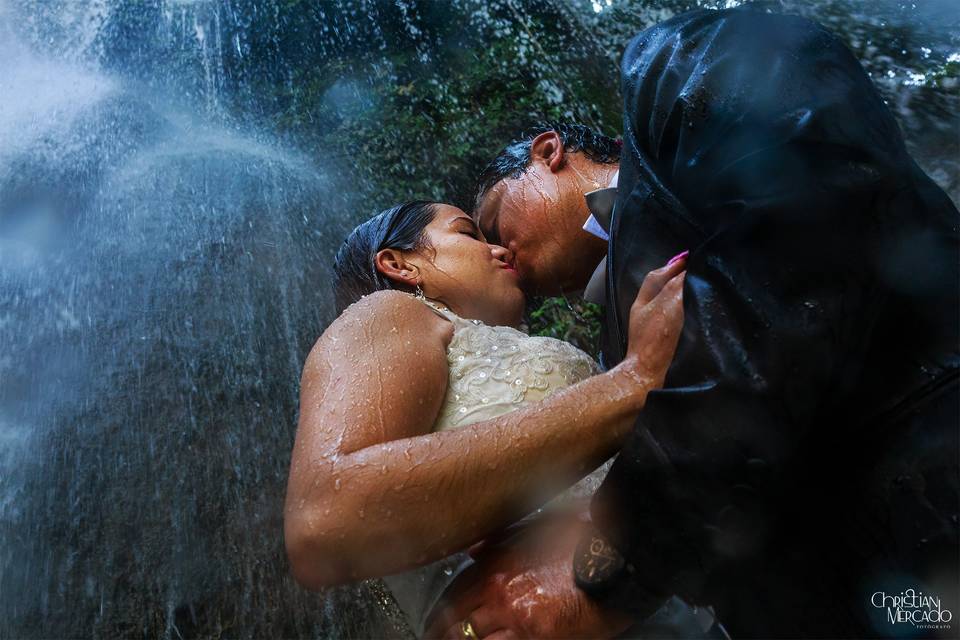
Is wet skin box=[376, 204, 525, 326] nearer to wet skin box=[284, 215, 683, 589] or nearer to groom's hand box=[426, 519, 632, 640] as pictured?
wet skin box=[284, 215, 683, 589]

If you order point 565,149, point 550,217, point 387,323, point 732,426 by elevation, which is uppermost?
point 732,426

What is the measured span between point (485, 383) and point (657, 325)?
0.80m

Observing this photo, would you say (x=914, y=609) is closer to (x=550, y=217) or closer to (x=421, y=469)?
(x=421, y=469)

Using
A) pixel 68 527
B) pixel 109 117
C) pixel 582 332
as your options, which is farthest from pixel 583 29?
pixel 68 527

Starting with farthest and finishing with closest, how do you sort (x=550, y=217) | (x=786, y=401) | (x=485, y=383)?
(x=550, y=217), (x=485, y=383), (x=786, y=401)

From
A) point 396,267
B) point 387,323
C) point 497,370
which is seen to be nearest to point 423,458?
point 387,323

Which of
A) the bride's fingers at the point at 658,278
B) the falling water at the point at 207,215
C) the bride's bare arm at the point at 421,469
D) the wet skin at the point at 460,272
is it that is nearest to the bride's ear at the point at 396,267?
the wet skin at the point at 460,272

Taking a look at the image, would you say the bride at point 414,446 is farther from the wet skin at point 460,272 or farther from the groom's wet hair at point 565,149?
the groom's wet hair at point 565,149

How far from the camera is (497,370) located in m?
2.38

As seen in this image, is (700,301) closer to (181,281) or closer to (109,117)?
(181,281)

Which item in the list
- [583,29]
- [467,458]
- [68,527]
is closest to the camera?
→ [467,458]

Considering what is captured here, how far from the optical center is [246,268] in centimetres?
709

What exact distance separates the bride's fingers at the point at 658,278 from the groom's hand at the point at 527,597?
58 centimetres

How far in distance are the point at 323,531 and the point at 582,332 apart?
212 inches
